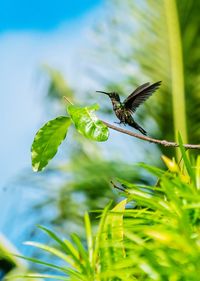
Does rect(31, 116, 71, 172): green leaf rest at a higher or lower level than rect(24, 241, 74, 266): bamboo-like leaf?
higher

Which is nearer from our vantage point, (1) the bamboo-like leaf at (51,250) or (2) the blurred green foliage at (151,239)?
(2) the blurred green foliage at (151,239)

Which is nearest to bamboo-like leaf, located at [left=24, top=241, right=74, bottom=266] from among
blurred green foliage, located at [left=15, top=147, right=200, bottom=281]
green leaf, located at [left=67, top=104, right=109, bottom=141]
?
blurred green foliage, located at [left=15, top=147, right=200, bottom=281]

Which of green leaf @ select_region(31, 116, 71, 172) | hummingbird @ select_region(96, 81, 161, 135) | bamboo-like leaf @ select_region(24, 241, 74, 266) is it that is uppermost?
green leaf @ select_region(31, 116, 71, 172)

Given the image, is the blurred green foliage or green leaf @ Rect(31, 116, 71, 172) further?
green leaf @ Rect(31, 116, 71, 172)

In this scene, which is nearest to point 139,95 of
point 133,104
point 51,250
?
point 133,104

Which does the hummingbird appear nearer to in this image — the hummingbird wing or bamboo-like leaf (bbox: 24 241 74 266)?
the hummingbird wing

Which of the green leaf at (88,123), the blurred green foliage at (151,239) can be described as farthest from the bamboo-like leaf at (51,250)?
the green leaf at (88,123)

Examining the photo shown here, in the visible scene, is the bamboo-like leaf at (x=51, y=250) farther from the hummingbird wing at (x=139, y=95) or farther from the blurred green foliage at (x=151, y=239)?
the hummingbird wing at (x=139, y=95)

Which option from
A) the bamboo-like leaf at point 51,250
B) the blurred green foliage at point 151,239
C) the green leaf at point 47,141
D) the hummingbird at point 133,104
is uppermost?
the green leaf at point 47,141
